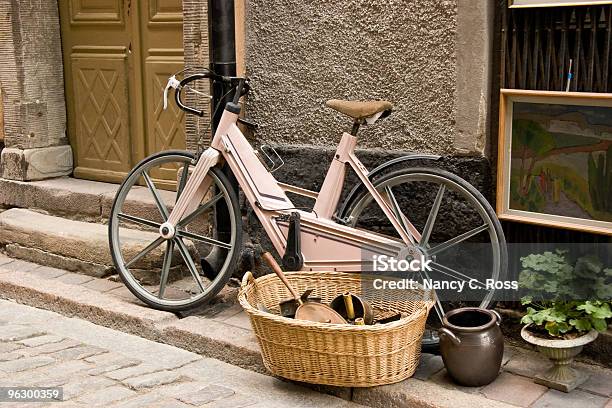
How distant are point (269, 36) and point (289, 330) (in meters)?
2.03

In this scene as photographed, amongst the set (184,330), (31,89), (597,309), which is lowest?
(184,330)

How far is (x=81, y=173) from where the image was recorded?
6922 millimetres

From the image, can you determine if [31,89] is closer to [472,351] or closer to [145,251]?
[145,251]

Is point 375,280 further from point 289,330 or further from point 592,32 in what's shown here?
point 592,32

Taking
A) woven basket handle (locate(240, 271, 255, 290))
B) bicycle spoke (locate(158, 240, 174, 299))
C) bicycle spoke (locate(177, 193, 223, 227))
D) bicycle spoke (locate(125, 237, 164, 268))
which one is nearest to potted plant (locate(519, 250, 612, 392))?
woven basket handle (locate(240, 271, 255, 290))

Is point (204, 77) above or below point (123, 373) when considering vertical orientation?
above

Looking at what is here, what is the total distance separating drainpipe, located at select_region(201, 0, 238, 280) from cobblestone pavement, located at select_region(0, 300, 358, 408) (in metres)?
0.64

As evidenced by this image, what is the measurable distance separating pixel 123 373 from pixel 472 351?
178cm

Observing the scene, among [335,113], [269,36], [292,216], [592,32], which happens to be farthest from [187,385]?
[592,32]

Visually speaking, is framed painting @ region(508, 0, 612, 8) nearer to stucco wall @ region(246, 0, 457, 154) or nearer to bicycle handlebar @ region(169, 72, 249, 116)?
stucco wall @ region(246, 0, 457, 154)

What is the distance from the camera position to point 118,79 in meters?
6.54

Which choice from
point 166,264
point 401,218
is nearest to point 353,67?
point 401,218

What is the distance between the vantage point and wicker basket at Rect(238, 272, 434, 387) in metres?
3.88

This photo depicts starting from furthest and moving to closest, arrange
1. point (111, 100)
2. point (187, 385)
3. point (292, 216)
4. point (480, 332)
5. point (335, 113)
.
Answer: point (111, 100)
point (335, 113)
point (292, 216)
point (187, 385)
point (480, 332)
